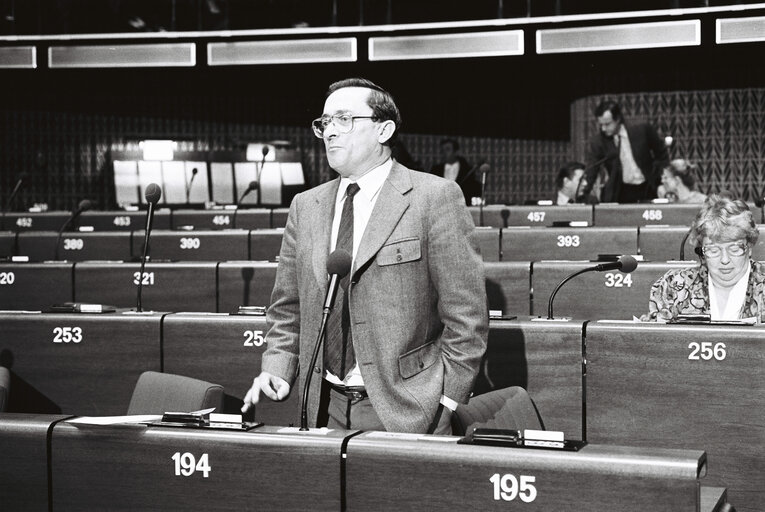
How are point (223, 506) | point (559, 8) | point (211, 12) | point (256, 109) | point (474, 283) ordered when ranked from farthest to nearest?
point (256, 109), point (211, 12), point (559, 8), point (474, 283), point (223, 506)

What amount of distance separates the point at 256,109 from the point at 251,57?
2.65 meters

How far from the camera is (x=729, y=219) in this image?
131 inches

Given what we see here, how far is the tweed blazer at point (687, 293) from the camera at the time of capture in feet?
11.0

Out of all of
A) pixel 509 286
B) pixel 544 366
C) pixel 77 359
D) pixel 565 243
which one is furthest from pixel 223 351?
pixel 565 243

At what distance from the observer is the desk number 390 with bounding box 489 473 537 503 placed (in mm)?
1547

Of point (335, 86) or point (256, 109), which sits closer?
point (335, 86)

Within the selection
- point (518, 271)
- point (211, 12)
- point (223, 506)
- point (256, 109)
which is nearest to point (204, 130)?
point (256, 109)

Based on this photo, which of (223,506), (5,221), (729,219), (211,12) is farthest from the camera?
(211,12)

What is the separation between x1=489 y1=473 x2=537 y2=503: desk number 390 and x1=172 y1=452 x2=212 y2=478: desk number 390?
1.76 ft

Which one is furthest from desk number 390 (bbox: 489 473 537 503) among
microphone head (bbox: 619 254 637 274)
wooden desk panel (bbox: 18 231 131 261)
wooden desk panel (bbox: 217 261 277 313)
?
wooden desk panel (bbox: 18 231 131 261)

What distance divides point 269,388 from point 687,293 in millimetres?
1825

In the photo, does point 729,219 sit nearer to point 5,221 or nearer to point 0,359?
point 0,359

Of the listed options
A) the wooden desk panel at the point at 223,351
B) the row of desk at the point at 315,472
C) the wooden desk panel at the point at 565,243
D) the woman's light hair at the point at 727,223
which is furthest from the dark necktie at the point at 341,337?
the wooden desk panel at the point at 565,243

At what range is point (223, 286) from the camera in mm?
4781
